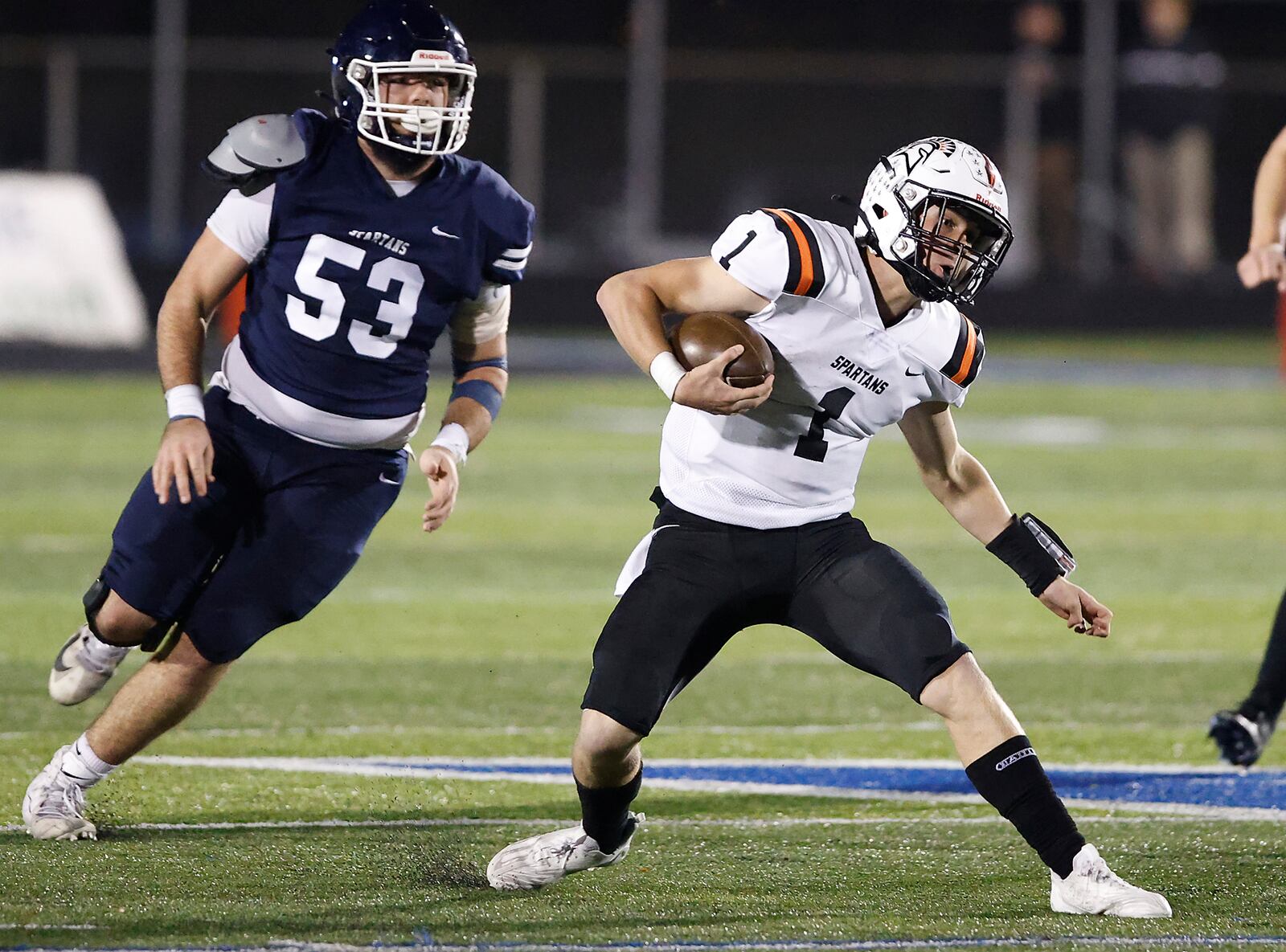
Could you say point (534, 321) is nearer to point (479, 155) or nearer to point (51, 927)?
point (479, 155)

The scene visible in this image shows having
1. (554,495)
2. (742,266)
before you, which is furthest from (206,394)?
(554,495)

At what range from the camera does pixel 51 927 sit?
383 cm

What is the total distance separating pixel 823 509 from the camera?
171 inches

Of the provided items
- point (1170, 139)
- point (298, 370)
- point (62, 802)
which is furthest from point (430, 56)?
point (1170, 139)

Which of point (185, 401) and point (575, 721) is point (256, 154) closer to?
point (185, 401)

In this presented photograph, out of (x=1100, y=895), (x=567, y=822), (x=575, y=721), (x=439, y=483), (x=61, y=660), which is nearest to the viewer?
(x=1100, y=895)

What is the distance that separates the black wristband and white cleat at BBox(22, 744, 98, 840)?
205 centimetres

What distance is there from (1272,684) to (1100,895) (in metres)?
1.75

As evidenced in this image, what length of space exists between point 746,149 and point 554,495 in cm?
989

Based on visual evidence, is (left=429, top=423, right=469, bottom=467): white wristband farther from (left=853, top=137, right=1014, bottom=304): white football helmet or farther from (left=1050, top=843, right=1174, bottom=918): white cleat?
(left=1050, top=843, right=1174, bottom=918): white cleat

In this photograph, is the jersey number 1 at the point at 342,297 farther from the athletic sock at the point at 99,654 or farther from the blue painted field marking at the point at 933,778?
the blue painted field marking at the point at 933,778

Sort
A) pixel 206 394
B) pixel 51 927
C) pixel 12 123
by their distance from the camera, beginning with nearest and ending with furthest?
pixel 51 927 → pixel 206 394 → pixel 12 123

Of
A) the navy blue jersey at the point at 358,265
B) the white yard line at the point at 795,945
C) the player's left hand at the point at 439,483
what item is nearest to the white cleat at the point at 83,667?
the navy blue jersey at the point at 358,265

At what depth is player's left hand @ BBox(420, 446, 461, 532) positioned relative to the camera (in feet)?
14.5
